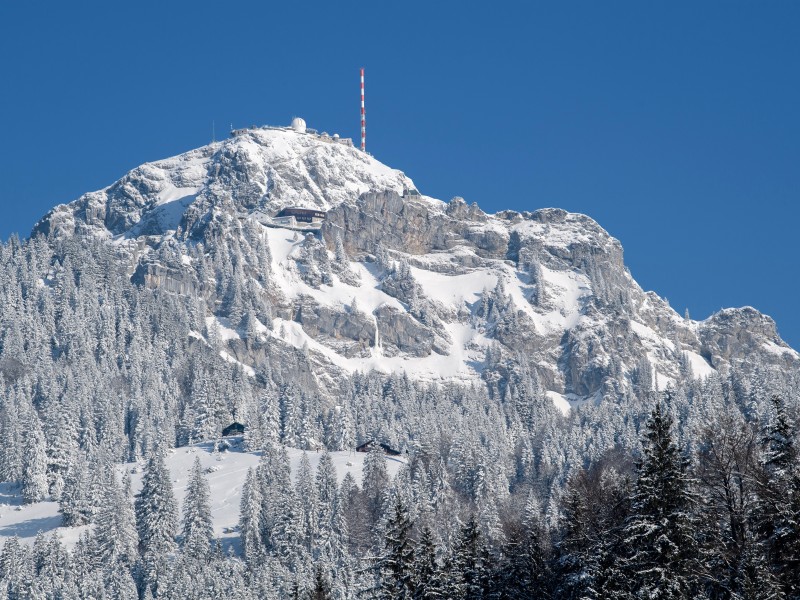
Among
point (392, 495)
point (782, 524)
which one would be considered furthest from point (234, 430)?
point (782, 524)

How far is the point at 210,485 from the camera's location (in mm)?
141125

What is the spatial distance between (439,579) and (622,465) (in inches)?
3470

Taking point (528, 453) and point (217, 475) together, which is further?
point (528, 453)

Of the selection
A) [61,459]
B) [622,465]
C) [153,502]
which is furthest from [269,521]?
[622,465]

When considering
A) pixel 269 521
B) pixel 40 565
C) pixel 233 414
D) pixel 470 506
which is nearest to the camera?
pixel 40 565

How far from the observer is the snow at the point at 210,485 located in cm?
12606

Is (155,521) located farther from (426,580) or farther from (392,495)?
(426,580)

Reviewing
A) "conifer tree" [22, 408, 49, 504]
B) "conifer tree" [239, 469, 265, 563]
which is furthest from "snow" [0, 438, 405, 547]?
"conifer tree" [239, 469, 265, 563]

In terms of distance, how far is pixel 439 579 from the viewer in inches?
2333

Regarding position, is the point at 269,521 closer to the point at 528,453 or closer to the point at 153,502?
the point at 153,502

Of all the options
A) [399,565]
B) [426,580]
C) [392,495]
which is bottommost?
[426,580]

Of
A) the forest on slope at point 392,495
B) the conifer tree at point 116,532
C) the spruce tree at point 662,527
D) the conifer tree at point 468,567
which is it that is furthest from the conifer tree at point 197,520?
the spruce tree at point 662,527

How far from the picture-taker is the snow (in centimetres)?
12606

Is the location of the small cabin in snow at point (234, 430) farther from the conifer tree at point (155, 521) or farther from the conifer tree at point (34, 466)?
the conifer tree at point (155, 521)
